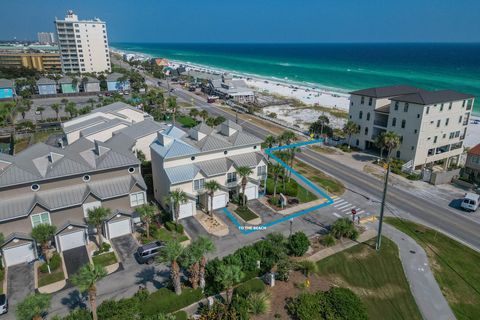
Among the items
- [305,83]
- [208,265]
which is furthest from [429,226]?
[305,83]

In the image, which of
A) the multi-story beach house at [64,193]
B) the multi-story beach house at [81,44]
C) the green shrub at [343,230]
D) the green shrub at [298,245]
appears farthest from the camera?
the multi-story beach house at [81,44]

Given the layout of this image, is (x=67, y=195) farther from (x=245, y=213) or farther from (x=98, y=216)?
(x=245, y=213)

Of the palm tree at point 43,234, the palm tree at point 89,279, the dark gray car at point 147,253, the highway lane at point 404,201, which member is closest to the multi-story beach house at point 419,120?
the highway lane at point 404,201

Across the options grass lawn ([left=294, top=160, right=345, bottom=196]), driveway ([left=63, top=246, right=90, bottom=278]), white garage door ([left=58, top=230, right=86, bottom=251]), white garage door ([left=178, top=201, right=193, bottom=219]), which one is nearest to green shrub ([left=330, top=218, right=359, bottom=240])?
grass lawn ([left=294, top=160, right=345, bottom=196])

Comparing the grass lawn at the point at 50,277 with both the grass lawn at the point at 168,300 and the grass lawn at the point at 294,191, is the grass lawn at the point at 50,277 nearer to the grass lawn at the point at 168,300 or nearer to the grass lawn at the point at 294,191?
the grass lawn at the point at 168,300

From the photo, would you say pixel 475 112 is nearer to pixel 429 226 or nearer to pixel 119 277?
pixel 429 226

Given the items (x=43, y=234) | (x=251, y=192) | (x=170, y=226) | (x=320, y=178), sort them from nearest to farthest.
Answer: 1. (x=43, y=234)
2. (x=170, y=226)
3. (x=251, y=192)
4. (x=320, y=178)

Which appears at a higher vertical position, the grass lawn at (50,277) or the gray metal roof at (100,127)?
the gray metal roof at (100,127)

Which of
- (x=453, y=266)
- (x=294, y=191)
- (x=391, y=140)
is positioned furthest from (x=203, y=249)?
(x=391, y=140)
